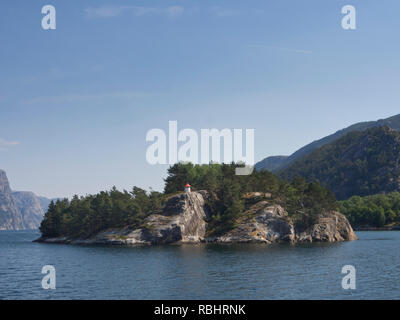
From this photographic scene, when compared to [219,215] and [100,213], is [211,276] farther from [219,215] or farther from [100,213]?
[100,213]

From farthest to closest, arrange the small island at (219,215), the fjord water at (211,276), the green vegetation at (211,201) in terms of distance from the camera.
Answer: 1. the green vegetation at (211,201)
2. the small island at (219,215)
3. the fjord water at (211,276)

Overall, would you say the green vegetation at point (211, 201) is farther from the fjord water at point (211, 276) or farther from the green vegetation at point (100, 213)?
the fjord water at point (211, 276)

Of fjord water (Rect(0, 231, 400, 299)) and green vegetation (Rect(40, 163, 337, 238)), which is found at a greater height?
green vegetation (Rect(40, 163, 337, 238))

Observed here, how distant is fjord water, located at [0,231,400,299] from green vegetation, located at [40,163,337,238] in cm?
4417

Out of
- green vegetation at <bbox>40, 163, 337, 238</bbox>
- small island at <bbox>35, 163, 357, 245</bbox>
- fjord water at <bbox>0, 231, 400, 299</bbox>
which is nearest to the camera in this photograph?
fjord water at <bbox>0, 231, 400, 299</bbox>

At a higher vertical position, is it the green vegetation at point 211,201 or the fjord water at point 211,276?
the green vegetation at point 211,201

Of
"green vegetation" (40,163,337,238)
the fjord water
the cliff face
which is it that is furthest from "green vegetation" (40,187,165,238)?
the fjord water

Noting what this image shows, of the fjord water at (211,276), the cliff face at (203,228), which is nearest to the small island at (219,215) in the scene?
the cliff face at (203,228)

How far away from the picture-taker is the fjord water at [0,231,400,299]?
53281mm

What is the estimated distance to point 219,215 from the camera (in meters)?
146

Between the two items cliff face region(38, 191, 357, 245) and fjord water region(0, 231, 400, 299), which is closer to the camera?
fjord water region(0, 231, 400, 299)

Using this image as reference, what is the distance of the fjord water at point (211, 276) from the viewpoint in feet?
175

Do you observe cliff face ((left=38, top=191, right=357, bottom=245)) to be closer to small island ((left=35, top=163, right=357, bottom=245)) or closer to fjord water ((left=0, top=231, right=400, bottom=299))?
small island ((left=35, top=163, right=357, bottom=245))

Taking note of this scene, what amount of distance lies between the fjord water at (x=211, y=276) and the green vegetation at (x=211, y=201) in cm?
4417
